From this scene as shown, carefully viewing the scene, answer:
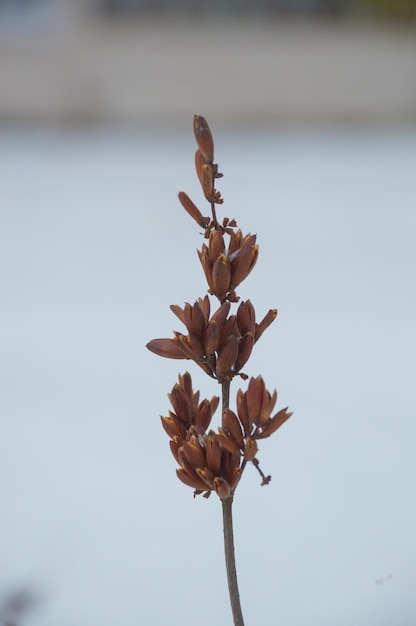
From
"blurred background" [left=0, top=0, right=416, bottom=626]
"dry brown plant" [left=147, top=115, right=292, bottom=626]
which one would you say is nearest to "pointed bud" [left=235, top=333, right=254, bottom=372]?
"dry brown plant" [left=147, top=115, right=292, bottom=626]

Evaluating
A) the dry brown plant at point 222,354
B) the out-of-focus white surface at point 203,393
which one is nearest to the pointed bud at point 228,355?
the dry brown plant at point 222,354

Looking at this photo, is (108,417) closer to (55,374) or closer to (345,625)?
(55,374)

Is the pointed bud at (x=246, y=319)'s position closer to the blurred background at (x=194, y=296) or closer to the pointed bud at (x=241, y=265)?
the pointed bud at (x=241, y=265)

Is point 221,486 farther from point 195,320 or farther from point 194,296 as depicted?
point 194,296

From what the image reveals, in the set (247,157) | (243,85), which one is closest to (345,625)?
(247,157)

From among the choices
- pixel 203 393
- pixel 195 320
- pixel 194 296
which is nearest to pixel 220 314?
pixel 195 320

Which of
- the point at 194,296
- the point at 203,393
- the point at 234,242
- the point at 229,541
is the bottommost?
the point at 229,541

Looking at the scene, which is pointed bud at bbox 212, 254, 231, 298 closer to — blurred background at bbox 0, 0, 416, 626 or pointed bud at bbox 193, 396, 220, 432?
pointed bud at bbox 193, 396, 220, 432
